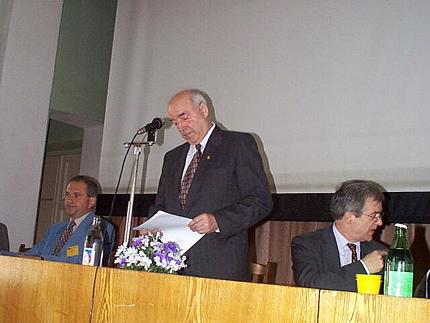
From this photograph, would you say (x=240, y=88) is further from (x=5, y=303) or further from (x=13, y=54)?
(x=5, y=303)

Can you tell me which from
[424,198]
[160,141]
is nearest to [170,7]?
[160,141]

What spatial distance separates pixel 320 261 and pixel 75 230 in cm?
141

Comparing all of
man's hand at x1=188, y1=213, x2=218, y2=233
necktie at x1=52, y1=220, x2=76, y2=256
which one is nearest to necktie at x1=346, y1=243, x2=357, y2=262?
man's hand at x1=188, y1=213, x2=218, y2=233

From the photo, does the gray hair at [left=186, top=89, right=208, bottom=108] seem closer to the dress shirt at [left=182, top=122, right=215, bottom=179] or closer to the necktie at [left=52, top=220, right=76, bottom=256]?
the dress shirt at [left=182, top=122, right=215, bottom=179]

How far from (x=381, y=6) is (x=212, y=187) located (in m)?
1.78

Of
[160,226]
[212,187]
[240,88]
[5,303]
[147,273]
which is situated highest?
[240,88]

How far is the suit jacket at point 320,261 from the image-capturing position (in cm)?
198

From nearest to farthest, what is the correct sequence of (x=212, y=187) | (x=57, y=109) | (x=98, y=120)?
(x=212, y=187) < (x=57, y=109) < (x=98, y=120)

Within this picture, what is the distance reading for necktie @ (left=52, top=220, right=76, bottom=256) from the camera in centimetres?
312

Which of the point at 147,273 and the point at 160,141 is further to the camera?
the point at 160,141

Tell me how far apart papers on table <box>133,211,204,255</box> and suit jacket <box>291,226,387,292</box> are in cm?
40

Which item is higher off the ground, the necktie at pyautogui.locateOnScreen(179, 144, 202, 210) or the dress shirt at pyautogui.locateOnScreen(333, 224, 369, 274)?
the necktie at pyautogui.locateOnScreen(179, 144, 202, 210)

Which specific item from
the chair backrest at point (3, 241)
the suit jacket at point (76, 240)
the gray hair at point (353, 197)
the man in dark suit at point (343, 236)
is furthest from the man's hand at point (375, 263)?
the chair backrest at point (3, 241)

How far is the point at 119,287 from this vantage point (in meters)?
1.72
